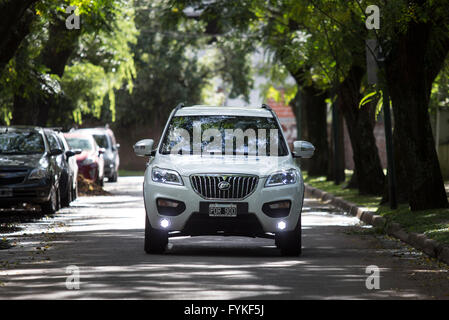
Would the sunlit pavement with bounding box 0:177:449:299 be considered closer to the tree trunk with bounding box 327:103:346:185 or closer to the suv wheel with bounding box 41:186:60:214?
the suv wheel with bounding box 41:186:60:214

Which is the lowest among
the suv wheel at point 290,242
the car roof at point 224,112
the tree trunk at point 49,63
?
the suv wheel at point 290,242

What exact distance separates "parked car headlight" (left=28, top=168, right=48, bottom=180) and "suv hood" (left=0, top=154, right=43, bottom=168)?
5.0 inches

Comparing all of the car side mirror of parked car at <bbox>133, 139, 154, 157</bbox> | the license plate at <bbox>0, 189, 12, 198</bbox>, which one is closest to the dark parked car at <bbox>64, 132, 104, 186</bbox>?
the license plate at <bbox>0, 189, 12, 198</bbox>

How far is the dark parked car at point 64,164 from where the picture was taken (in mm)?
22688

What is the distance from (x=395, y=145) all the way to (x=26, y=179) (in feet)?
24.3

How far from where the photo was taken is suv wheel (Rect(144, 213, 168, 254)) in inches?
527

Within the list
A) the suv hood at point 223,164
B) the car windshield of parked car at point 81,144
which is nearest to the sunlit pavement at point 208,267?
the suv hood at point 223,164

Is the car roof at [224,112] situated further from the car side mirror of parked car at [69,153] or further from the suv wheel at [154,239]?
the car side mirror of parked car at [69,153]

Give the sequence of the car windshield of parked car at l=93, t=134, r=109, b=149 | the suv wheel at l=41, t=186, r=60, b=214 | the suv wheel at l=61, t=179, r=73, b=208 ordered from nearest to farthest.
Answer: the suv wheel at l=41, t=186, r=60, b=214, the suv wheel at l=61, t=179, r=73, b=208, the car windshield of parked car at l=93, t=134, r=109, b=149

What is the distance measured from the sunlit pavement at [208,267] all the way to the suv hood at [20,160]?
6.83 ft

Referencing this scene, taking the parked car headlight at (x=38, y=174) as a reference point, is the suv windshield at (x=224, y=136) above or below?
above

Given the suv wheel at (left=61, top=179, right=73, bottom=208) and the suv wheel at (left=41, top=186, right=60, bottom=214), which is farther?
the suv wheel at (left=61, top=179, right=73, bottom=208)

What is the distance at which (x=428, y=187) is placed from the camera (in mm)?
18469

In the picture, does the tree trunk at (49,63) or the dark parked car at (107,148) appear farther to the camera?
the dark parked car at (107,148)
